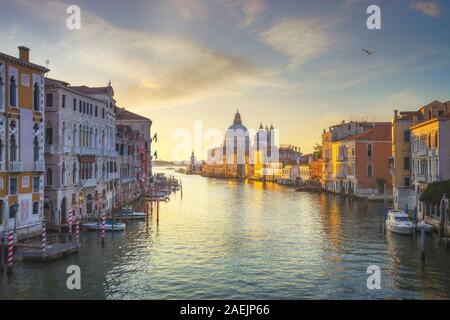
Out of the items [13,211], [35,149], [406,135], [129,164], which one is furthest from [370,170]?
[13,211]

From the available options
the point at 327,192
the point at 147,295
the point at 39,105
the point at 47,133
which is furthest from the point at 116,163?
the point at 327,192

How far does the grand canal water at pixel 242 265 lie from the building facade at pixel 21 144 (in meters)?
4.08

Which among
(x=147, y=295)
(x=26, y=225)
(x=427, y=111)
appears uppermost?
(x=427, y=111)

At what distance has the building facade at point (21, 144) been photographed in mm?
25188

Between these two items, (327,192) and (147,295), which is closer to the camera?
(147,295)

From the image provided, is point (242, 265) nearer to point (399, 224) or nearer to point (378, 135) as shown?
point (399, 224)

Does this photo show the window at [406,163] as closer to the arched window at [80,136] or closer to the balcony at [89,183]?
the balcony at [89,183]

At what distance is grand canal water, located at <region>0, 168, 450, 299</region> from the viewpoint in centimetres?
1925

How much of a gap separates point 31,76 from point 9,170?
235 inches

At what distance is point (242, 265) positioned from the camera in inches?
942

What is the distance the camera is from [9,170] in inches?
1002

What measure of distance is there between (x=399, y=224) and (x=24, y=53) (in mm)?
27174

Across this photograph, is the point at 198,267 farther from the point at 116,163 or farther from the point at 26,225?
the point at 116,163

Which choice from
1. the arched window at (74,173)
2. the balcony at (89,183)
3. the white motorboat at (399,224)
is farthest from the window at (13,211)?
the white motorboat at (399,224)
